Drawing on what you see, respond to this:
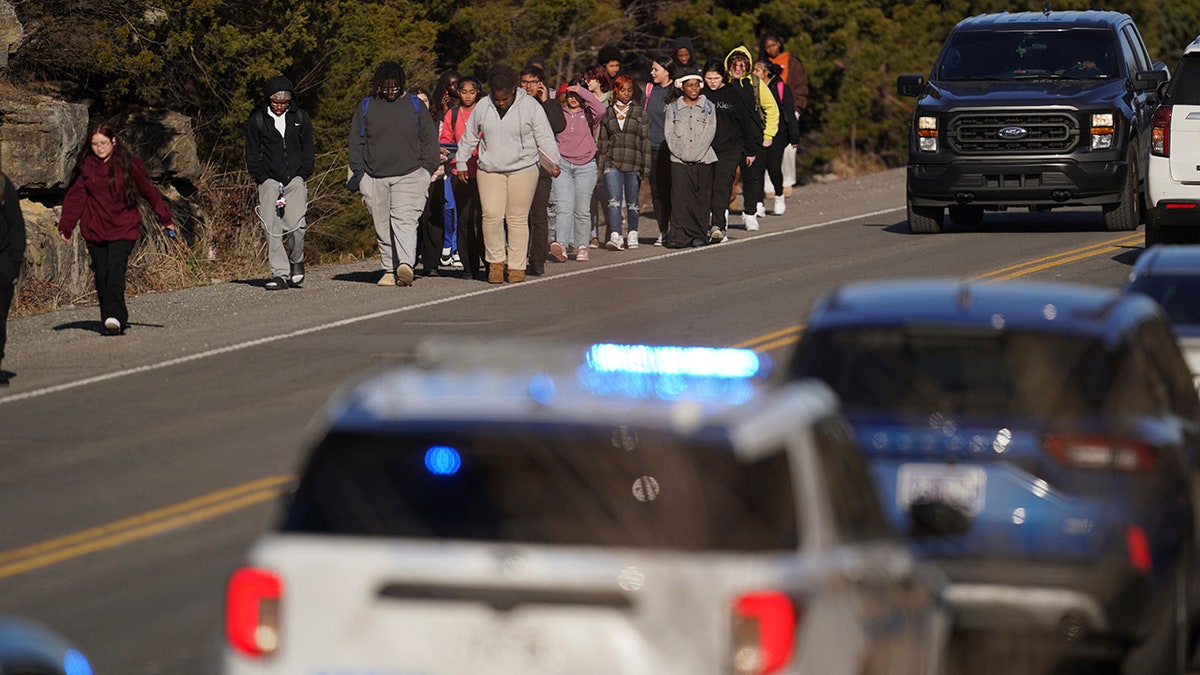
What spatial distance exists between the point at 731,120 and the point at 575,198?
2.19 m

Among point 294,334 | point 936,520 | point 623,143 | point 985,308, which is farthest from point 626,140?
point 936,520

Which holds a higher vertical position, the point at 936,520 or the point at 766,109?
the point at 936,520

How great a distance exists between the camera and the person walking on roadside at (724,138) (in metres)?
22.5

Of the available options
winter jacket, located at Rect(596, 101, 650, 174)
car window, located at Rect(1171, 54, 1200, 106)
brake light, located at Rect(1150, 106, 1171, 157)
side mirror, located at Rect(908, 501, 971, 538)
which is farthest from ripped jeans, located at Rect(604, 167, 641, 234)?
side mirror, located at Rect(908, 501, 971, 538)

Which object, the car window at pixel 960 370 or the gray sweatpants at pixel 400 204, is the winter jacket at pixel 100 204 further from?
the car window at pixel 960 370

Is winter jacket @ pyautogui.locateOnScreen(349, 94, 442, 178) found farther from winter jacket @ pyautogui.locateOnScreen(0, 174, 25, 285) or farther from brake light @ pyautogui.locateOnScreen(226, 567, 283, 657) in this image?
brake light @ pyautogui.locateOnScreen(226, 567, 283, 657)

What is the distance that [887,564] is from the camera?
5.22m

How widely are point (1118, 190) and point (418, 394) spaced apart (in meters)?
18.0

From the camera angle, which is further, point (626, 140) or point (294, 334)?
point (626, 140)

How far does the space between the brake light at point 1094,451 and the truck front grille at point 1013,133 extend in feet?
49.7

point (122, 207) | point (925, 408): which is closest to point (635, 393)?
point (925, 408)

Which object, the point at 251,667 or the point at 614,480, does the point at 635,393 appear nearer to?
the point at 614,480

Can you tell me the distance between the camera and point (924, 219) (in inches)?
890

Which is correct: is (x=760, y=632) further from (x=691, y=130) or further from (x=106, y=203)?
(x=691, y=130)
